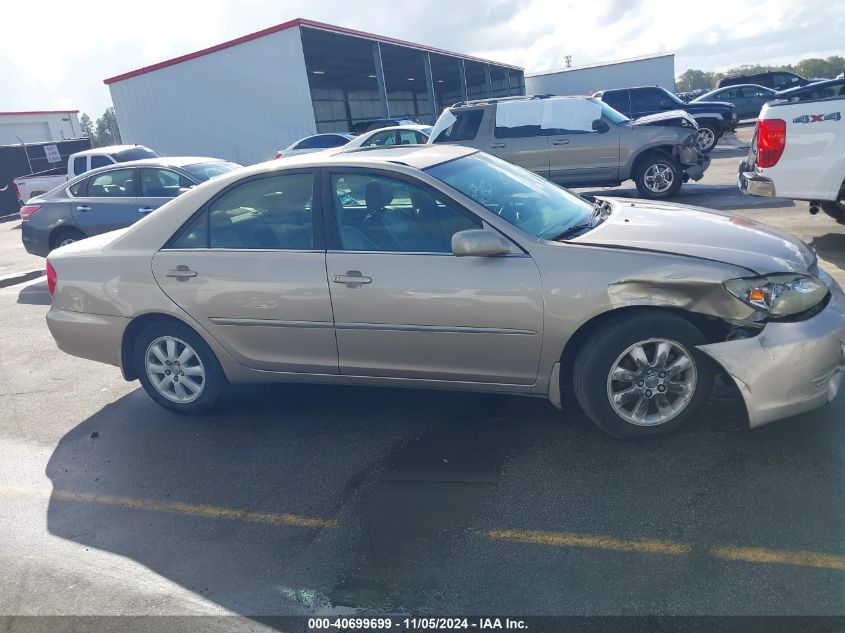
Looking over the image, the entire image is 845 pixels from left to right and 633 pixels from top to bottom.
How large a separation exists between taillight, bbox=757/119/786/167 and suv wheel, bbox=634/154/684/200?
4.34 meters

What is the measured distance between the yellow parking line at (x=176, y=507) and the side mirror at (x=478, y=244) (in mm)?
1541

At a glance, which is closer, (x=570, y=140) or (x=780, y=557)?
(x=780, y=557)

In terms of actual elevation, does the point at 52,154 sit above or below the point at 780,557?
above

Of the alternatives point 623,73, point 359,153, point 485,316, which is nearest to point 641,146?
point 359,153

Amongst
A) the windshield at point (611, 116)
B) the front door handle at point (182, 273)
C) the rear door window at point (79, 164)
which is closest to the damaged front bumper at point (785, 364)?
the front door handle at point (182, 273)

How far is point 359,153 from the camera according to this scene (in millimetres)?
4641

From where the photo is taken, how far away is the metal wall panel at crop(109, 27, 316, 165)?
2305cm

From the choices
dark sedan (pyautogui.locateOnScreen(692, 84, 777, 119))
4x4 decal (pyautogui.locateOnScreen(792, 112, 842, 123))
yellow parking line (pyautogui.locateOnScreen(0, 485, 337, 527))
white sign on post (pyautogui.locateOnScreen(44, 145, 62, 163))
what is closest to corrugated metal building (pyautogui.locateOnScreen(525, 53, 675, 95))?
dark sedan (pyautogui.locateOnScreen(692, 84, 777, 119))

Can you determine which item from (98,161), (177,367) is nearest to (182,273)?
(177,367)

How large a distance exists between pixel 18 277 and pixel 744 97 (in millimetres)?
25869

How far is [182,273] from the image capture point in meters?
4.45

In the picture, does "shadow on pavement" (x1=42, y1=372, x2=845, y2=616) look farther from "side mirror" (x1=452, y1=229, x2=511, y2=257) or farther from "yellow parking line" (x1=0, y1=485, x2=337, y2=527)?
"side mirror" (x1=452, y1=229, x2=511, y2=257)

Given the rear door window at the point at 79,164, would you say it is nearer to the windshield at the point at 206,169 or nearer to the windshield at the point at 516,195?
the windshield at the point at 206,169

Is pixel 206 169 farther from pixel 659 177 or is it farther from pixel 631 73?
pixel 631 73
